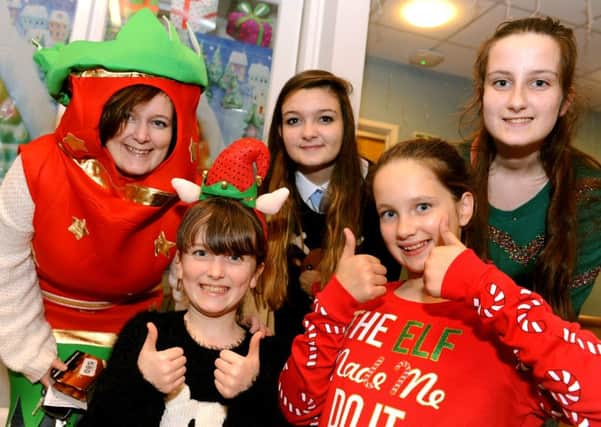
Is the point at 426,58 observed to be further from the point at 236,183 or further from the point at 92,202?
the point at 92,202

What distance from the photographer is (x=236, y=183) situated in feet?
4.08

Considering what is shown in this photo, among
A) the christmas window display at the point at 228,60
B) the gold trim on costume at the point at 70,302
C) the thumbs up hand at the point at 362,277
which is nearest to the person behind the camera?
the thumbs up hand at the point at 362,277

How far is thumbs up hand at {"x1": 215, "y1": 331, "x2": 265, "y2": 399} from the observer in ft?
3.57

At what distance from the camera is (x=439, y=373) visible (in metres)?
0.98

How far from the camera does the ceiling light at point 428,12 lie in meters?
2.56

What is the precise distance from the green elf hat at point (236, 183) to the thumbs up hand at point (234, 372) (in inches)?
12.0

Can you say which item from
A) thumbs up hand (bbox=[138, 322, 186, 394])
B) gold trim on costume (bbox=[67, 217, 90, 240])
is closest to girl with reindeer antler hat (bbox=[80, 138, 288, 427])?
thumbs up hand (bbox=[138, 322, 186, 394])

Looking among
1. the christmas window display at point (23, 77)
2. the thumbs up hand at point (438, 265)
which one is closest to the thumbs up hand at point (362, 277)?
the thumbs up hand at point (438, 265)

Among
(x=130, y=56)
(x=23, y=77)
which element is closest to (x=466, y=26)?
(x=130, y=56)

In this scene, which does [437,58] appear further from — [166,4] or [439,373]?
[439,373]

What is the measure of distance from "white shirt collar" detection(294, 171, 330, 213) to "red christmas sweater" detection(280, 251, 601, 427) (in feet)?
1.85

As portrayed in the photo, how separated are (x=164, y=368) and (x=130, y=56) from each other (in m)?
0.78

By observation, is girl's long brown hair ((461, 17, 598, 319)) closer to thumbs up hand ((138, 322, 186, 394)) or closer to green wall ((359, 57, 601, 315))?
thumbs up hand ((138, 322, 186, 394))

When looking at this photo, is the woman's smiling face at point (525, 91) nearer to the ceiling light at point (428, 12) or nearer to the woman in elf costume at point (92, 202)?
the woman in elf costume at point (92, 202)
